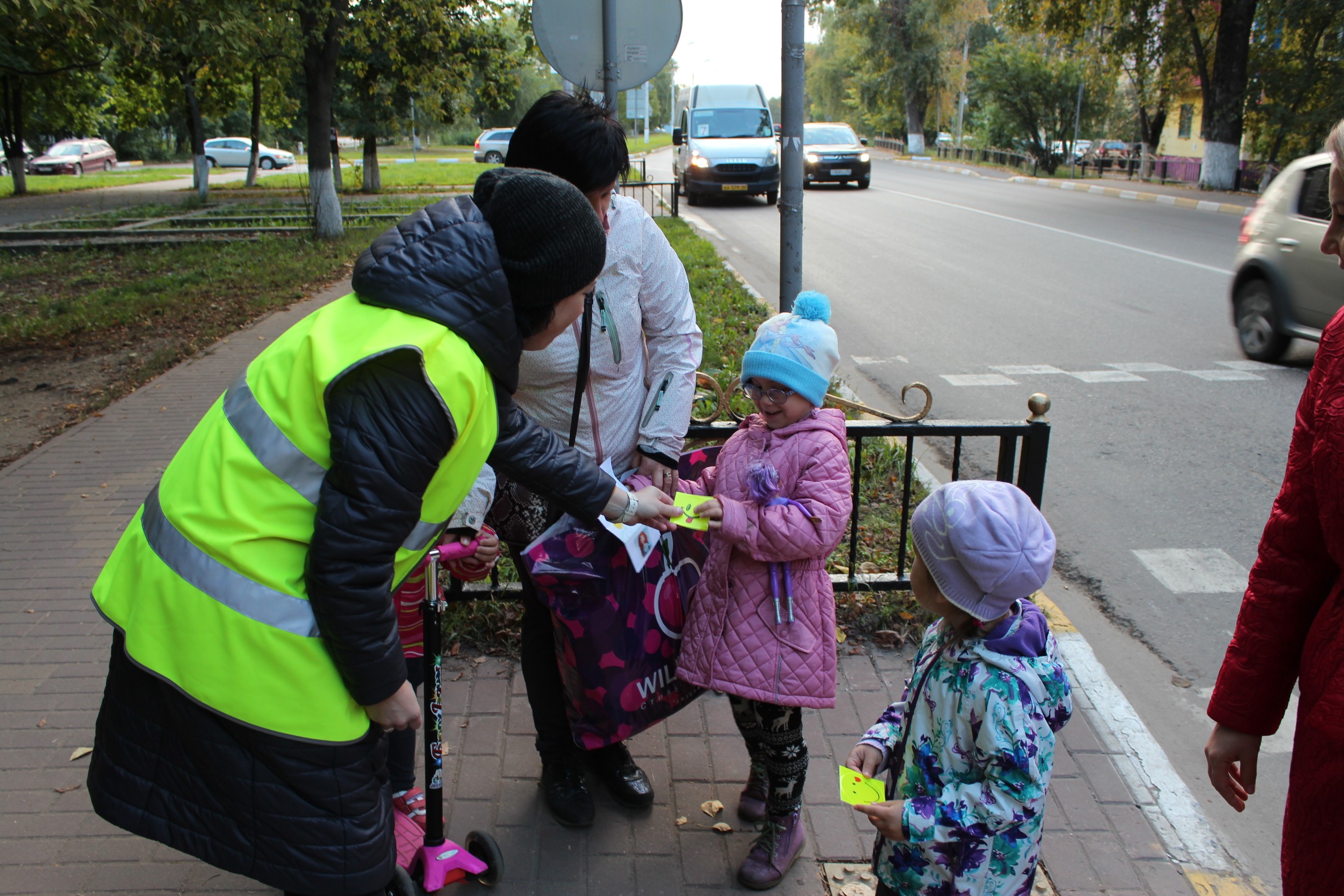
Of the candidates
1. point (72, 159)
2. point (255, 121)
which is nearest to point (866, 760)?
point (255, 121)

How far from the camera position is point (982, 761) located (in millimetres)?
1733

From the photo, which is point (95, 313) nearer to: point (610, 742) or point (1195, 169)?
point (610, 742)

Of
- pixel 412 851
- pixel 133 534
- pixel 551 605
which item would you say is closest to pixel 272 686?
pixel 133 534

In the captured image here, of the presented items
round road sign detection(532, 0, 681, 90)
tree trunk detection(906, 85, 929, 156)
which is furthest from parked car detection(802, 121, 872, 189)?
tree trunk detection(906, 85, 929, 156)

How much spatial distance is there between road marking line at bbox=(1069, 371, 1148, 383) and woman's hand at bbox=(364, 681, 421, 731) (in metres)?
6.99

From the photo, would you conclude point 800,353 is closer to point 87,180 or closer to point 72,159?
point 87,180

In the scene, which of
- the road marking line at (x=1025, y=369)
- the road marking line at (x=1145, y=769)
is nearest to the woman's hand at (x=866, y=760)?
the road marking line at (x=1145, y=769)

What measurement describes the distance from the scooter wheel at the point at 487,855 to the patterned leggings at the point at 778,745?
2.25 feet

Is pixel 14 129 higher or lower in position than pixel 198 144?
higher

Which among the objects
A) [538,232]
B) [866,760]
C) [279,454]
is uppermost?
[538,232]

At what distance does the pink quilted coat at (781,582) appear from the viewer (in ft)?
7.48

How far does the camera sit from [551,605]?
2389mm

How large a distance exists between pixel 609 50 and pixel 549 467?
3.27m

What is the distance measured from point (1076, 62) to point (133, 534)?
1468 inches
